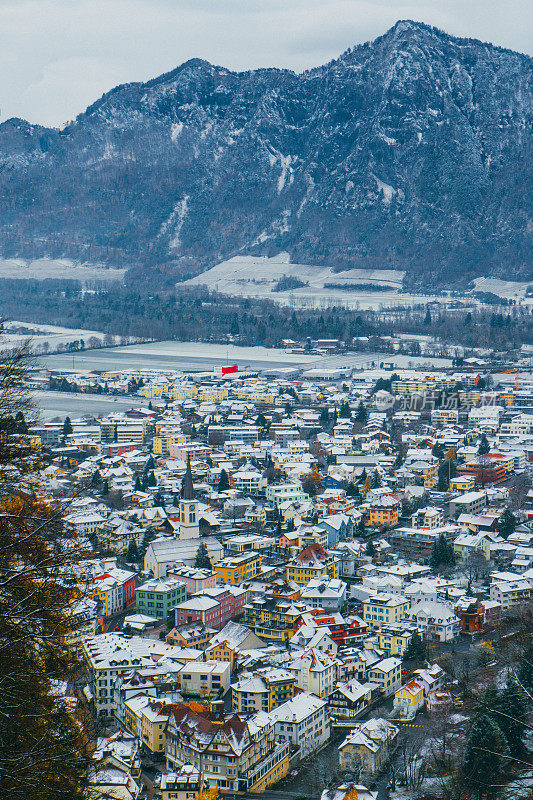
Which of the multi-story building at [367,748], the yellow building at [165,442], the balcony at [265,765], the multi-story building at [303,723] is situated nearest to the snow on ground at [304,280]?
the yellow building at [165,442]

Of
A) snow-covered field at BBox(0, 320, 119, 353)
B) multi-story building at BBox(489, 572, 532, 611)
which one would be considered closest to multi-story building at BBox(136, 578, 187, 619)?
multi-story building at BBox(489, 572, 532, 611)

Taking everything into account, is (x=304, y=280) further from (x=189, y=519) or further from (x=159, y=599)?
(x=159, y=599)

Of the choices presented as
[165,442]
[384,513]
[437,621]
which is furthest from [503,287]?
[437,621]

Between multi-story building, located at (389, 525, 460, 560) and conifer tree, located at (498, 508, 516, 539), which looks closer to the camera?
multi-story building, located at (389, 525, 460, 560)

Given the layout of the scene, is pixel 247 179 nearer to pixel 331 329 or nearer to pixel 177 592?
pixel 331 329

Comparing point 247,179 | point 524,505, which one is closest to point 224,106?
point 247,179

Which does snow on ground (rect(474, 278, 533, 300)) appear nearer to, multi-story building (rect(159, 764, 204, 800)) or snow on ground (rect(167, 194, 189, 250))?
snow on ground (rect(167, 194, 189, 250))
